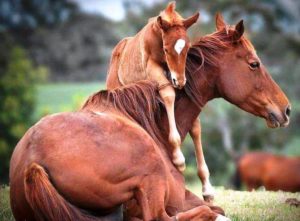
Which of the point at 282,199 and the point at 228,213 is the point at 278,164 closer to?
the point at 282,199

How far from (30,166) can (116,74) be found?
202 centimetres

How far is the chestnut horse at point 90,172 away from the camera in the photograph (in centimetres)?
461

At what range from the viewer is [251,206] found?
7.07 metres

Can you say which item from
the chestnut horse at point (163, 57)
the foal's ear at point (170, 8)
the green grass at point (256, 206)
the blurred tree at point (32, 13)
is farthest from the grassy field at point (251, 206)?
the blurred tree at point (32, 13)

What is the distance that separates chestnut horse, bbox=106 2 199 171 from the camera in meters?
5.71

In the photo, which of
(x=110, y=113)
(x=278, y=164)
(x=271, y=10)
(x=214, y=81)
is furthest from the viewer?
(x=271, y=10)

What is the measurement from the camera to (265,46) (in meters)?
29.6

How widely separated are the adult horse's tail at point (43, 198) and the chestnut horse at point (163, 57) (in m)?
1.39

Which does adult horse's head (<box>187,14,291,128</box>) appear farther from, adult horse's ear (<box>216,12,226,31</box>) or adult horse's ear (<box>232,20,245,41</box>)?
adult horse's ear (<box>216,12,226,31</box>)

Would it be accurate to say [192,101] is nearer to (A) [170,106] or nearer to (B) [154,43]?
(A) [170,106]

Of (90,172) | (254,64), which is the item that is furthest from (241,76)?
(90,172)

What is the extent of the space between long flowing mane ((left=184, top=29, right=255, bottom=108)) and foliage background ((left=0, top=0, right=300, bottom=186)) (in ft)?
52.1

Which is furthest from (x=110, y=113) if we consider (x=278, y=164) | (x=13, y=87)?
(x=13, y=87)

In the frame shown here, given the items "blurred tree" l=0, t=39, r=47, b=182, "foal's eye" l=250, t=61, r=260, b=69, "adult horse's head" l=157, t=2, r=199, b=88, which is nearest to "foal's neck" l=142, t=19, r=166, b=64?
"adult horse's head" l=157, t=2, r=199, b=88
